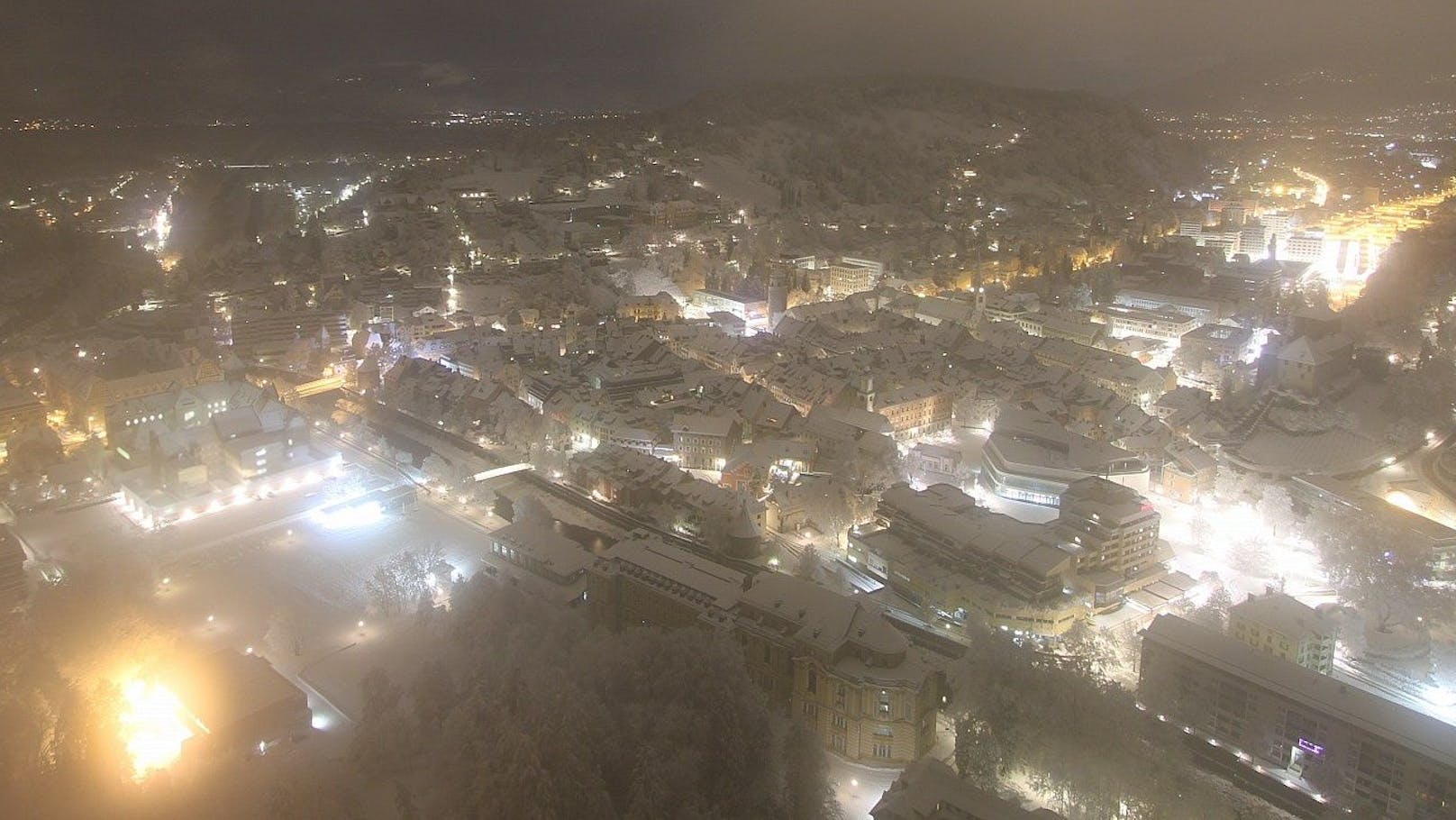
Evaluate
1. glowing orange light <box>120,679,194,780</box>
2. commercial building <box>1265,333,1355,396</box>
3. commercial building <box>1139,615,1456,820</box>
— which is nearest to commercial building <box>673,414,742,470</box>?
commercial building <box>1139,615,1456,820</box>

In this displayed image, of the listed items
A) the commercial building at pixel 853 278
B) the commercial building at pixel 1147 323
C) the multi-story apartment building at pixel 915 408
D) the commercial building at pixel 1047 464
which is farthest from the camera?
the commercial building at pixel 853 278

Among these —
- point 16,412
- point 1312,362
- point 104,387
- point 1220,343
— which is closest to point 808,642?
point 1312,362

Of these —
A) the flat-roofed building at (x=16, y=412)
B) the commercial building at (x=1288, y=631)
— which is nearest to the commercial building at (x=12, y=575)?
the flat-roofed building at (x=16, y=412)

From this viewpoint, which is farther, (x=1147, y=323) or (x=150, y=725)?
(x=1147, y=323)

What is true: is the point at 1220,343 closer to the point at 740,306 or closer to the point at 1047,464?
the point at 1047,464

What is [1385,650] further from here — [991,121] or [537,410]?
[991,121]

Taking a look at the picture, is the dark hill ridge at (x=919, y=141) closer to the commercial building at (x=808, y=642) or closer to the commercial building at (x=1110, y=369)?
the commercial building at (x=1110, y=369)
